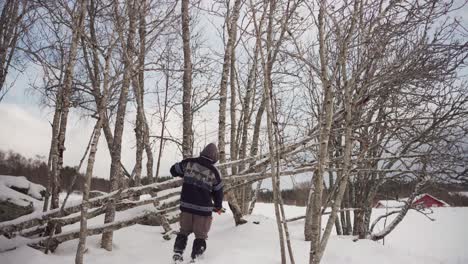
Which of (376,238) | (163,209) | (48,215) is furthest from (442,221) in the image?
(48,215)

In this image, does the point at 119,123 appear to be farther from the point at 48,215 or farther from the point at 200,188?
the point at 200,188

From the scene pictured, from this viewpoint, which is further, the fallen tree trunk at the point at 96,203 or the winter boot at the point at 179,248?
the fallen tree trunk at the point at 96,203

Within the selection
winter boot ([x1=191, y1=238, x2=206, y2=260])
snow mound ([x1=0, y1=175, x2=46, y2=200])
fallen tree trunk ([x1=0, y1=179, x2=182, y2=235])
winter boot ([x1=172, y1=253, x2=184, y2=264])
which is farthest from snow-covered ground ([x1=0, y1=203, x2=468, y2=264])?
snow mound ([x1=0, y1=175, x2=46, y2=200])

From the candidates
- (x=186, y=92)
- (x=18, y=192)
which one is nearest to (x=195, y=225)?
(x=186, y=92)

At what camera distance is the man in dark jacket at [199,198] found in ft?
16.9

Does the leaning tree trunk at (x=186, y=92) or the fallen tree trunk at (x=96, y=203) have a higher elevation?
the leaning tree trunk at (x=186, y=92)

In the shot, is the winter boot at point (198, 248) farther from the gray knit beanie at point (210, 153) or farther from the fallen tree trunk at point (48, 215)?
the fallen tree trunk at point (48, 215)

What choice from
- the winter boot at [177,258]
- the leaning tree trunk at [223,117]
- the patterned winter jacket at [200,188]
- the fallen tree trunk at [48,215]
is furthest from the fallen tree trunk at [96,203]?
the winter boot at [177,258]

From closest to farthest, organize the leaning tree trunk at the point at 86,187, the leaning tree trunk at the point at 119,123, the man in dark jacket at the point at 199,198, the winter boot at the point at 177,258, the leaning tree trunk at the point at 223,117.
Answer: the leaning tree trunk at the point at 86,187
the winter boot at the point at 177,258
the man in dark jacket at the point at 199,198
the leaning tree trunk at the point at 119,123
the leaning tree trunk at the point at 223,117

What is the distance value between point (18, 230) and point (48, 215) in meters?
0.48

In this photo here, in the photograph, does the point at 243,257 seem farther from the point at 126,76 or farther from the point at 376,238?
the point at 376,238

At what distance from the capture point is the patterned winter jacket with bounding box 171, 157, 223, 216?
5.24m

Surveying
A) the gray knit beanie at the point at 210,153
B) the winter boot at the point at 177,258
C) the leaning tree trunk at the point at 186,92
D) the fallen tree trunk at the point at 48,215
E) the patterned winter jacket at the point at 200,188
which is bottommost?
the winter boot at the point at 177,258

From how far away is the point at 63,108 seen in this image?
5680mm
